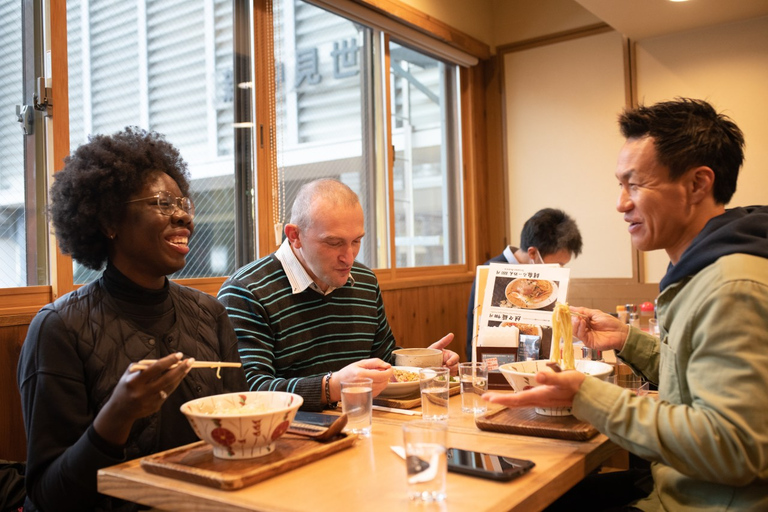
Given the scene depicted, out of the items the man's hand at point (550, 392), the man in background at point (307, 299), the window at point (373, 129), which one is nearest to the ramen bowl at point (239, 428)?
the man's hand at point (550, 392)

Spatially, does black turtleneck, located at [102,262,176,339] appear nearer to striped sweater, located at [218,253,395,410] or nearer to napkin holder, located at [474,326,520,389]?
striped sweater, located at [218,253,395,410]

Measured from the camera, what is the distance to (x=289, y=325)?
2.08m

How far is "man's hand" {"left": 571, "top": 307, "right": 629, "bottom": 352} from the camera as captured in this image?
6.03 ft

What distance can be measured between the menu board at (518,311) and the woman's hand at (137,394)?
1.02 meters

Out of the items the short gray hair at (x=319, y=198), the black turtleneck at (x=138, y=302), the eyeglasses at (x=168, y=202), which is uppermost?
the short gray hair at (x=319, y=198)

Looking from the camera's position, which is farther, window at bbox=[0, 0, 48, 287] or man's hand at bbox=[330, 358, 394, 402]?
window at bbox=[0, 0, 48, 287]

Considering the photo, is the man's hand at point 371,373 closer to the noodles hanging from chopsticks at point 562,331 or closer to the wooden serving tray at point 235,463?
the wooden serving tray at point 235,463

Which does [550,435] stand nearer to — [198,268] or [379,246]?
[198,268]

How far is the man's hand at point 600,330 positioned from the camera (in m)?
1.84

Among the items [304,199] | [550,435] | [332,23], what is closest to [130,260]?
[304,199]

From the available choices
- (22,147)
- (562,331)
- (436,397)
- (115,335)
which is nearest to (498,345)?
(562,331)

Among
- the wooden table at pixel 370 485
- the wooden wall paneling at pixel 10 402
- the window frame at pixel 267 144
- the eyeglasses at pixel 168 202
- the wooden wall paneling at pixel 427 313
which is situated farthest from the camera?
the wooden wall paneling at pixel 427 313

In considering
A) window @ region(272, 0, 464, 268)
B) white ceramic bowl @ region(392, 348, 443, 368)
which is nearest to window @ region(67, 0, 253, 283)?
window @ region(272, 0, 464, 268)

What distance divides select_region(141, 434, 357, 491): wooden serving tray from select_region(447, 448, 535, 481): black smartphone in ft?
0.82
